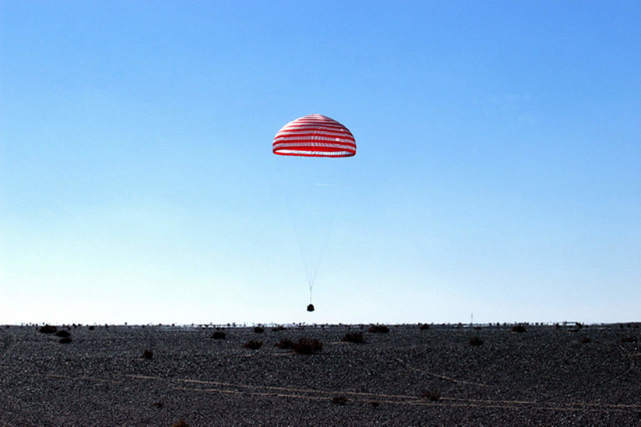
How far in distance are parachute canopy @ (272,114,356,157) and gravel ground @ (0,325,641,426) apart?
9.13m

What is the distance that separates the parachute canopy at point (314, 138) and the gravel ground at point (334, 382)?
9126mm

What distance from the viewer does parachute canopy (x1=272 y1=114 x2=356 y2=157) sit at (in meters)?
32.4

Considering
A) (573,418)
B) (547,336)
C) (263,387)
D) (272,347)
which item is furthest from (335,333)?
(573,418)

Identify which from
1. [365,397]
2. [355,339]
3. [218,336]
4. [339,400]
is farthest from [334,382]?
[218,336]

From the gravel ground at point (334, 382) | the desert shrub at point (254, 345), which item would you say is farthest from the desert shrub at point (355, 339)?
the desert shrub at point (254, 345)

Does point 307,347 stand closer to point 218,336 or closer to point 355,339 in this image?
point 355,339

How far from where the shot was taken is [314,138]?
32312mm

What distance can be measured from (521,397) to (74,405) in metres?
15.2

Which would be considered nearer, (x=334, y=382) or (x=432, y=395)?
(x=432, y=395)

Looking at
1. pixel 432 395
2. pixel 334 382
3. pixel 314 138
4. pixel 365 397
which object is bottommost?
pixel 365 397

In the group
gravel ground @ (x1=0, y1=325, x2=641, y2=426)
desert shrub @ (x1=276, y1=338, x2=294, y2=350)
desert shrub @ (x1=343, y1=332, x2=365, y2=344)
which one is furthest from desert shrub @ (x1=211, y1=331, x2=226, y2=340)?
desert shrub @ (x1=343, y1=332, x2=365, y2=344)

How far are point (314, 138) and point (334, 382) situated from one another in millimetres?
11066

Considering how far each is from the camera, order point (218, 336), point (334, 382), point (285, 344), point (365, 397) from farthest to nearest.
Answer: point (218, 336), point (285, 344), point (334, 382), point (365, 397)

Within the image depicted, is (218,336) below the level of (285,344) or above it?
above
